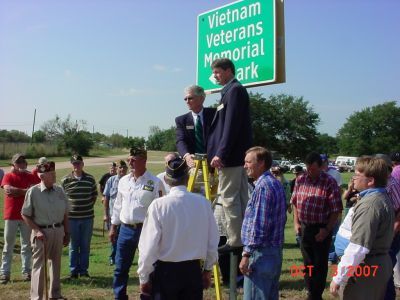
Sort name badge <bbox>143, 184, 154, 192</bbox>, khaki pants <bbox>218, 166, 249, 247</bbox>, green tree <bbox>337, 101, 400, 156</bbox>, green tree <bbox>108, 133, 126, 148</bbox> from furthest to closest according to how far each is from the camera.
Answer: green tree <bbox>108, 133, 126, 148</bbox> → green tree <bbox>337, 101, 400, 156</bbox> → name badge <bbox>143, 184, 154, 192</bbox> → khaki pants <bbox>218, 166, 249, 247</bbox>

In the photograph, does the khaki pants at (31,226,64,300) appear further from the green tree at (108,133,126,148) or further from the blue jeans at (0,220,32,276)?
the green tree at (108,133,126,148)

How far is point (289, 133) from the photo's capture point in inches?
1927

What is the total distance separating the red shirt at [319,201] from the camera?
6773mm

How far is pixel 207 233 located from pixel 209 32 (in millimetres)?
3224

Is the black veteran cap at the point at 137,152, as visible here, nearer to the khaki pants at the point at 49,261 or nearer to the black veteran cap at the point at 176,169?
the khaki pants at the point at 49,261

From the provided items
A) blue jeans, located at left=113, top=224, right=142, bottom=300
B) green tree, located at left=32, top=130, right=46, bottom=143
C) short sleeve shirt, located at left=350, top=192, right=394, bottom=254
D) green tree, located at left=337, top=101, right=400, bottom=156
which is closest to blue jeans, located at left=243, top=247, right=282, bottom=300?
short sleeve shirt, located at left=350, top=192, right=394, bottom=254

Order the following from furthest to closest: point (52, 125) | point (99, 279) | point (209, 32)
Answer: point (52, 125) < point (99, 279) < point (209, 32)

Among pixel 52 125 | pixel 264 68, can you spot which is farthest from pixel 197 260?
pixel 52 125

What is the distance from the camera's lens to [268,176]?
184 inches

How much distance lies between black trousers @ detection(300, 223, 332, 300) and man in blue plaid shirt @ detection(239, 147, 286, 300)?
229 centimetres

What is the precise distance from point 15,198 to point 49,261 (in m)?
2.31

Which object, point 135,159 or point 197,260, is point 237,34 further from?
point 197,260

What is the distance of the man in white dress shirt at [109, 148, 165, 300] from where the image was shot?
6531 mm

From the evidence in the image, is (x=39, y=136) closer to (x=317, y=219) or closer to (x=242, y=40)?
(x=317, y=219)
